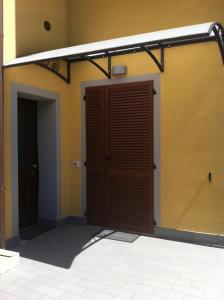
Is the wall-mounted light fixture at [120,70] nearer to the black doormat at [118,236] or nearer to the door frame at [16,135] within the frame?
the door frame at [16,135]

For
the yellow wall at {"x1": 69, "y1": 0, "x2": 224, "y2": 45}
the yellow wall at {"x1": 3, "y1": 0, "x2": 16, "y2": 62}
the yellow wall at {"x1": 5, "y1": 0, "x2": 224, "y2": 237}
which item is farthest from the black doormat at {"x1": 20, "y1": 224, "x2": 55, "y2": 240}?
the yellow wall at {"x1": 69, "y1": 0, "x2": 224, "y2": 45}

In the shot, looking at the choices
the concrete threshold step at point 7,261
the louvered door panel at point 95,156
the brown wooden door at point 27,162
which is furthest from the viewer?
the louvered door panel at point 95,156

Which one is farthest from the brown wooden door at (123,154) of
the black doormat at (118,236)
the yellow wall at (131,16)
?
the yellow wall at (131,16)

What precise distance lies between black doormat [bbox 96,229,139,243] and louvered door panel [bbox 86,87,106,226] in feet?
1.06

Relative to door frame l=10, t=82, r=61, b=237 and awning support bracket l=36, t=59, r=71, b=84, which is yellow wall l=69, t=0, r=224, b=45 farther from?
door frame l=10, t=82, r=61, b=237

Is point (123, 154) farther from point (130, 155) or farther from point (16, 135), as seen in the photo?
point (16, 135)

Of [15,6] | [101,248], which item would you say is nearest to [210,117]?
[101,248]

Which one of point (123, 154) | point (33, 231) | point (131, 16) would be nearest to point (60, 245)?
point (33, 231)

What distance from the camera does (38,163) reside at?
6172 millimetres

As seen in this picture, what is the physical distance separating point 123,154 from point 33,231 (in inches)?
84.7

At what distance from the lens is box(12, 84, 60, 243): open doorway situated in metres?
5.80

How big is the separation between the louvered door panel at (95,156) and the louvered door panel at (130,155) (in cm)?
13

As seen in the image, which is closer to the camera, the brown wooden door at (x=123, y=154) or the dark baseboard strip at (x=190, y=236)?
the dark baseboard strip at (x=190, y=236)

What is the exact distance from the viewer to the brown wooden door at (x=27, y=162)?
577 cm
